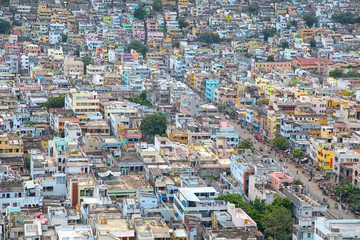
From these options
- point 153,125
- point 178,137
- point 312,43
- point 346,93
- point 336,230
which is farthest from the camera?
point 312,43

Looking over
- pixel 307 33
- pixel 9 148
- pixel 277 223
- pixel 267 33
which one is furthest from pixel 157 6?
pixel 277 223

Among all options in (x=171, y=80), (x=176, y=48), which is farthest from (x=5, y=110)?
(x=176, y=48)

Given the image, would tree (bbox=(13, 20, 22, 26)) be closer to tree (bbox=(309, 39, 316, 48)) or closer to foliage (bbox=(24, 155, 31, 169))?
tree (bbox=(309, 39, 316, 48))

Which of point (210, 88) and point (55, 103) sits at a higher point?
point (55, 103)

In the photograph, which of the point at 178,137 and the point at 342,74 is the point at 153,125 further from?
the point at 342,74

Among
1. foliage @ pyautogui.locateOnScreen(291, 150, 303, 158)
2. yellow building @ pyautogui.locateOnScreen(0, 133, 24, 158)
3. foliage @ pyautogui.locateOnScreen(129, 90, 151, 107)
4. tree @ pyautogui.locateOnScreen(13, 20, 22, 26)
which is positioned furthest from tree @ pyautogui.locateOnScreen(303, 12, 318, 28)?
yellow building @ pyautogui.locateOnScreen(0, 133, 24, 158)

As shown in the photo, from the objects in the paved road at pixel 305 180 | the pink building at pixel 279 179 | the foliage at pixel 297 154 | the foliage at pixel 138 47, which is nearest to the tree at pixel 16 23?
the foliage at pixel 138 47

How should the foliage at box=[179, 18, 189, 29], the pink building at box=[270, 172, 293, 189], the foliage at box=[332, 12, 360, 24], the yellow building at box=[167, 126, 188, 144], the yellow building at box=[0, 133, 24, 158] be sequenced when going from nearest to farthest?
the pink building at box=[270, 172, 293, 189]
the yellow building at box=[0, 133, 24, 158]
the yellow building at box=[167, 126, 188, 144]
the foliage at box=[179, 18, 189, 29]
the foliage at box=[332, 12, 360, 24]
